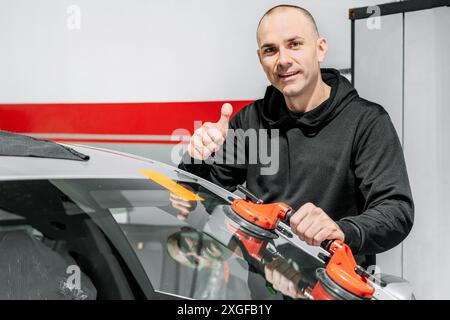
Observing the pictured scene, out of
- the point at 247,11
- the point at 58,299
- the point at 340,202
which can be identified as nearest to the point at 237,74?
the point at 247,11

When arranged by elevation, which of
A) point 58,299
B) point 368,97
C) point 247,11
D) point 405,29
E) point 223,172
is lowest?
point 58,299

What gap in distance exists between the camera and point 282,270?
1.08 meters

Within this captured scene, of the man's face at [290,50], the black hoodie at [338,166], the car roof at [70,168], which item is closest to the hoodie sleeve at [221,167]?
the black hoodie at [338,166]

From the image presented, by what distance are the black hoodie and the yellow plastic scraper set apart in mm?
394

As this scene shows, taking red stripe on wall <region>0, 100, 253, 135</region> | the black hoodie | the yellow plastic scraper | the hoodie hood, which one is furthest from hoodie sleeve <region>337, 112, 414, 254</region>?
red stripe on wall <region>0, 100, 253, 135</region>

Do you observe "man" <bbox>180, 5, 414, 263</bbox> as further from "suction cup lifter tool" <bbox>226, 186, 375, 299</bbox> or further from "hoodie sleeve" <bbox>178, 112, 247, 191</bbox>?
"suction cup lifter tool" <bbox>226, 186, 375, 299</bbox>

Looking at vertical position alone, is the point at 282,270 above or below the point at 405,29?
below

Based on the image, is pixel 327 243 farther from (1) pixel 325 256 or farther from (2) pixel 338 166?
(2) pixel 338 166

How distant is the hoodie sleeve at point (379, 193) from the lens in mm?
1312

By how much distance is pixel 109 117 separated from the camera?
110 inches

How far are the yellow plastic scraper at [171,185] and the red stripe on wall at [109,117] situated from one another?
1189mm

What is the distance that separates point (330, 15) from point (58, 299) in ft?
5.63

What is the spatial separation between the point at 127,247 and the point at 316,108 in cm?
84
